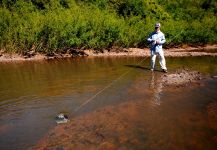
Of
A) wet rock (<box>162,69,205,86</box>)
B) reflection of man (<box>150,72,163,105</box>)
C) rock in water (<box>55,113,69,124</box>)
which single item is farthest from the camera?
wet rock (<box>162,69,205,86</box>)

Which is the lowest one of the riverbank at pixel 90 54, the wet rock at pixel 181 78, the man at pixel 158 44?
the wet rock at pixel 181 78

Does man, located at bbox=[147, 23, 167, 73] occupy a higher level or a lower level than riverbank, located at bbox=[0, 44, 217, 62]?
higher

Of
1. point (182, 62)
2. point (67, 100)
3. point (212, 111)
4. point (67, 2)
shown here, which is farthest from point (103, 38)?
point (212, 111)

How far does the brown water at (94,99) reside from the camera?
6.32 metres

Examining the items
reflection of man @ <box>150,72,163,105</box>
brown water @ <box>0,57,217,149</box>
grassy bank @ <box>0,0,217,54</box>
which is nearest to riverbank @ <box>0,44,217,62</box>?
grassy bank @ <box>0,0,217,54</box>

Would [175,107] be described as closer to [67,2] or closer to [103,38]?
[103,38]

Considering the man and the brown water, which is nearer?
the brown water

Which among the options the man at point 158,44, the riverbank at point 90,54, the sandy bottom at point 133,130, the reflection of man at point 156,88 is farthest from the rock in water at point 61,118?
the riverbank at point 90,54

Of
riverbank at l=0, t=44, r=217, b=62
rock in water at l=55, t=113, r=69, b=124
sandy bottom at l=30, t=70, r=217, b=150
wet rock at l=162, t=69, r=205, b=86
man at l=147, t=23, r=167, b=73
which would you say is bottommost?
sandy bottom at l=30, t=70, r=217, b=150

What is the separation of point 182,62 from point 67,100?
26.7ft

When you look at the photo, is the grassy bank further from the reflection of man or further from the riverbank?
the reflection of man

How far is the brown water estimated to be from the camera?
6.32 metres

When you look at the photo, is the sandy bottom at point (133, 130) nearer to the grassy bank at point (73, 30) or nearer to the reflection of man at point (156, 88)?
the reflection of man at point (156, 88)

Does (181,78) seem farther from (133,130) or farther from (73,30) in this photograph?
(73,30)
